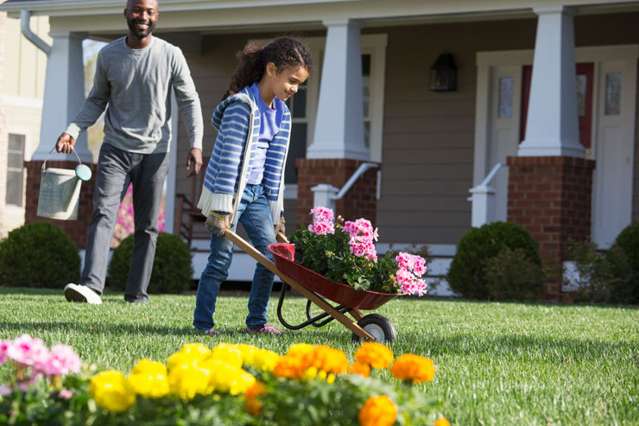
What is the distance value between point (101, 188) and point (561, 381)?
5.10 metres

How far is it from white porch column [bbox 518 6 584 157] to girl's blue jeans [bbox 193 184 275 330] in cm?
716

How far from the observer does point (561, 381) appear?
5.09 metres

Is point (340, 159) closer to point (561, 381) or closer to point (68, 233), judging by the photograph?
point (68, 233)

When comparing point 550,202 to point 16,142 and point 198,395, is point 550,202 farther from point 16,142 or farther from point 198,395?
point 16,142

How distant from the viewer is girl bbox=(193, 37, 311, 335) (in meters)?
6.49

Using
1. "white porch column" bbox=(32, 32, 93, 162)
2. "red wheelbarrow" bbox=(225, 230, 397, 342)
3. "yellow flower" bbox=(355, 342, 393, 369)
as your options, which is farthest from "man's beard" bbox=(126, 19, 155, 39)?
"white porch column" bbox=(32, 32, 93, 162)

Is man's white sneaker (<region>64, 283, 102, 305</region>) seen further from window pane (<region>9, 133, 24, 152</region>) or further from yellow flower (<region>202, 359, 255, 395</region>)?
window pane (<region>9, 133, 24, 152</region>)

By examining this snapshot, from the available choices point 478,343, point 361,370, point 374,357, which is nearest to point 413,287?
point 478,343

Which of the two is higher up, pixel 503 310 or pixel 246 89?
pixel 246 89

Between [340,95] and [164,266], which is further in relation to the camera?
[340,95]

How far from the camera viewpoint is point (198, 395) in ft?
9.74

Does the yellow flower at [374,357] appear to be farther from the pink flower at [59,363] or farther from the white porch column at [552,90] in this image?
the white porch column at [552,90]

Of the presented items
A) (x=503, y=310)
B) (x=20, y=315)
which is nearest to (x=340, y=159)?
(x=503, y=310)

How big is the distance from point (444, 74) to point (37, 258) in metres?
5.75
